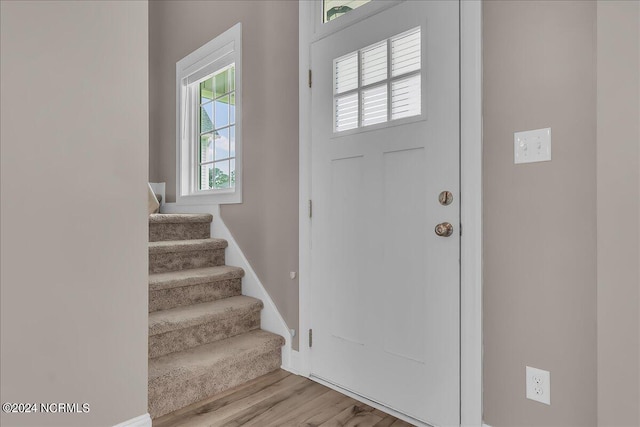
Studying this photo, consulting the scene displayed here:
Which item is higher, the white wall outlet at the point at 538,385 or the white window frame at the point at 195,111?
the white window frame at the point at 195,111

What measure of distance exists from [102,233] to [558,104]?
1732 millimetres

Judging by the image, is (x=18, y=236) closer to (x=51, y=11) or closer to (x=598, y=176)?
(x=51, y=11)

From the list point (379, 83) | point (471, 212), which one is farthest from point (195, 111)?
point (471, 212)

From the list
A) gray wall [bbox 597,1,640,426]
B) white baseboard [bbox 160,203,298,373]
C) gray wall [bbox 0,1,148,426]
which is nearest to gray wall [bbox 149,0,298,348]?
white baseboard [bbox 160,203,298,373]

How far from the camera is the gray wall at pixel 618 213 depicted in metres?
1.08

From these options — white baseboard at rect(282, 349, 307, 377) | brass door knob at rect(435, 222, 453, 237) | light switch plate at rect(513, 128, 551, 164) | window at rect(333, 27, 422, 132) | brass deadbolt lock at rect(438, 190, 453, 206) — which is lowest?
white baseboard at rect(282, 349, 307, 377)

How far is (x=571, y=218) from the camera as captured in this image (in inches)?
50.3

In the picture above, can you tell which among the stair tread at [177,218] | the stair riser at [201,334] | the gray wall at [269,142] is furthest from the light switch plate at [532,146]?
the stair tread at [177,218]

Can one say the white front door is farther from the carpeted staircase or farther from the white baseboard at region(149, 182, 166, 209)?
the white baseboard at region(149, 182, 166, 209)

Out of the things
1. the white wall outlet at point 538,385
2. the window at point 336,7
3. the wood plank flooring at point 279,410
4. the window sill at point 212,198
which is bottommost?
the wood plank flooring at point 279,410

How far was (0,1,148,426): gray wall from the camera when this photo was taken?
126cm

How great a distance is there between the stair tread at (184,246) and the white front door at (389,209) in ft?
2.92

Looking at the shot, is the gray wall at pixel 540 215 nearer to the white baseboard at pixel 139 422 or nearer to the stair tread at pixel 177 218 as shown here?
the white baseboard at pixel 139 422

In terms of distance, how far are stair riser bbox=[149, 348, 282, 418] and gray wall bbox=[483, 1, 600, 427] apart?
1.22 metres
